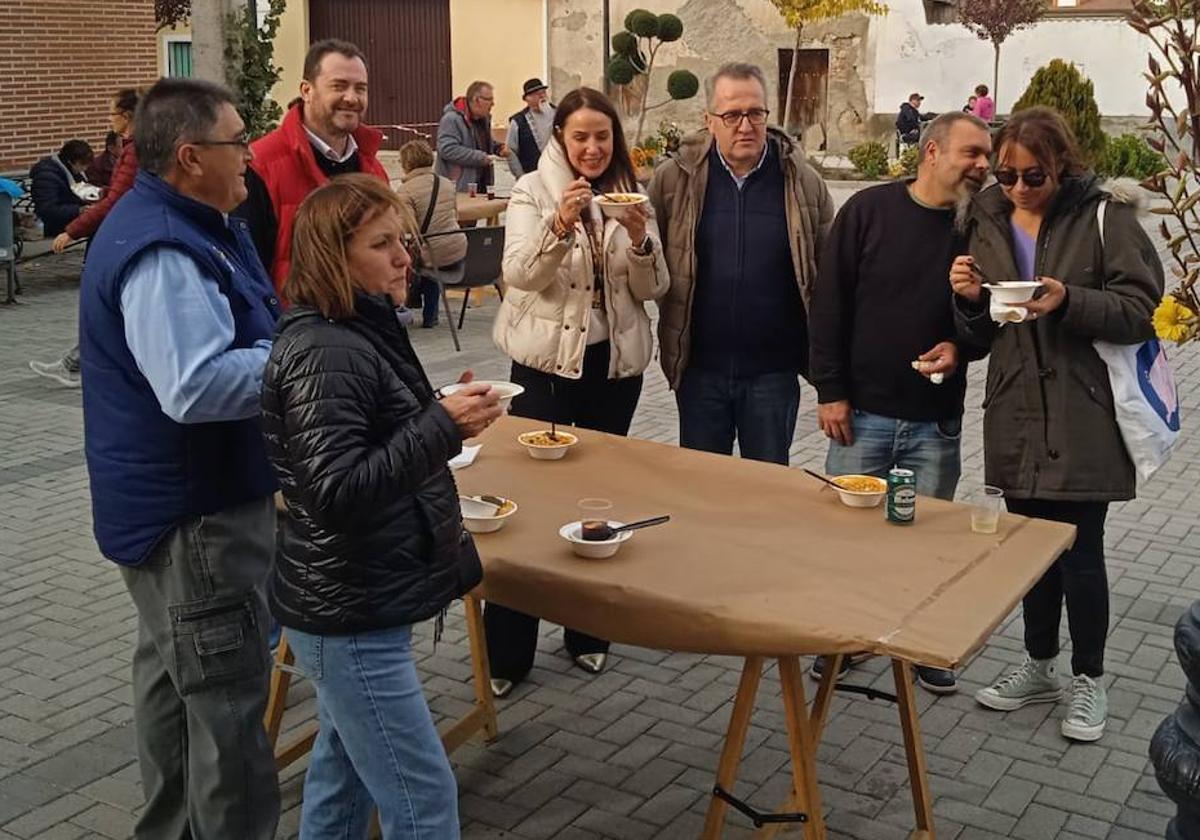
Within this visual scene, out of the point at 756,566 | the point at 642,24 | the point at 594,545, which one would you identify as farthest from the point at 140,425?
the point at 642,24

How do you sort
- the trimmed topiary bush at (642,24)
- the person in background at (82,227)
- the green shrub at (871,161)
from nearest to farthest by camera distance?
the person in background at (82,227) < the green shrub at (871,161) < the trimmed topiary bush at (642,24)

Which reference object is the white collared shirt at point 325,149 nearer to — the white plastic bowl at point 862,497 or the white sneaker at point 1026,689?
the white plastic bowl at point 862,497

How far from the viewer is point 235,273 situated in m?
3.42

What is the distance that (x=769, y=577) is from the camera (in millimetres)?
3459

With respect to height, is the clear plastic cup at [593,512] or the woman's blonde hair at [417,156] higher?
the woman's blonde hair at [417,156]

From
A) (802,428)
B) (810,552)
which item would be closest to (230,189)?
(810,552)

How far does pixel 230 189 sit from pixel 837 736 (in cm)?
272

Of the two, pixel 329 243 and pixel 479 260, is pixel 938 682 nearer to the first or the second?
pixel 329 243

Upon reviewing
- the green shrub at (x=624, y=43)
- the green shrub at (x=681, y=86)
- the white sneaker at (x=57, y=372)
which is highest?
the green shrub at (x=624, y=43)

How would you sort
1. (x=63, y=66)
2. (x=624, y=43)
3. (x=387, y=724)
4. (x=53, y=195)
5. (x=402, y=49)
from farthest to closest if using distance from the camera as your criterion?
1. (x=402, y=49)
2. (x=624, y=43)
3. (x=63, y=66)
4. (x=53, y=195)
5. (x=387, y=724)

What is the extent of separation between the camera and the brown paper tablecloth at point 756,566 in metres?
3.21

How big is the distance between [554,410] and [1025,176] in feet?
5.99

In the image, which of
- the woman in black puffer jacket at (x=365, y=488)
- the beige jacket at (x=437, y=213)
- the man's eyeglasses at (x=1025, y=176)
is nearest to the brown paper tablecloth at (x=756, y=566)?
the woman in black puffer jacket at (x=365, y=488)

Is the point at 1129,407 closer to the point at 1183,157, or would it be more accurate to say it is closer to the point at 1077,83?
the point at 1183,157
